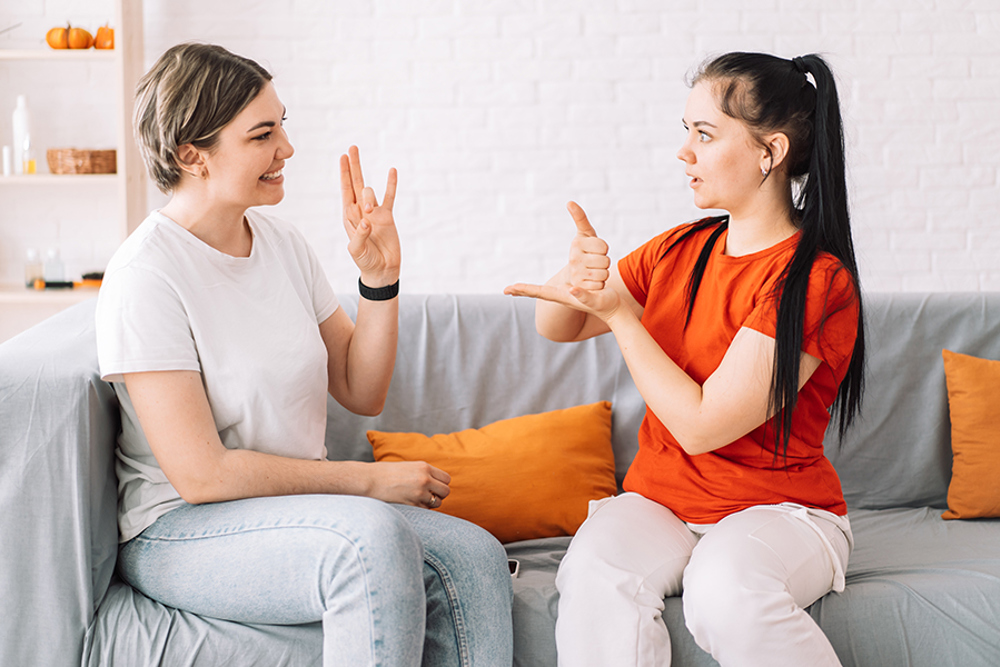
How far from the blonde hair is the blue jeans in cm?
58

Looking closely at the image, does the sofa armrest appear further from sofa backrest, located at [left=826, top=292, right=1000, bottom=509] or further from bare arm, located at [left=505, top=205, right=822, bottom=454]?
sofa backrest, located at [left=826, top=292, right=1000, bottom=509]

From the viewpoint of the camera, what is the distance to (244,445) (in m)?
1.38

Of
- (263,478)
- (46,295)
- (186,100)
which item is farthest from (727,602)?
(46,295)

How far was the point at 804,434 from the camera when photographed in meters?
1.46

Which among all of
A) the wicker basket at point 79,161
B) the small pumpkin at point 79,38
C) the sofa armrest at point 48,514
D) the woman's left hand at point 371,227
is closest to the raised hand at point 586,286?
the woman's left hand at point 371,227

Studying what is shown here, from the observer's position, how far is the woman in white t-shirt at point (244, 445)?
3.98 feet

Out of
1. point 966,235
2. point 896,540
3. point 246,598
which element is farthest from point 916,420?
point 246,598

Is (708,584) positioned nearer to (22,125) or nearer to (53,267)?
(53,267)

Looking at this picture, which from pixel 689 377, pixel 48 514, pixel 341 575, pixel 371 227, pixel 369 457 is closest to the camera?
pixel 341 575

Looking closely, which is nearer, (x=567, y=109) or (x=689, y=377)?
(x=689, y=377)

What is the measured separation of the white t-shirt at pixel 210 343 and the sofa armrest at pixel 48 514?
7cm

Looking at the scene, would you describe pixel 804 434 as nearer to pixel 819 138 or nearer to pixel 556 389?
pixel 819 138

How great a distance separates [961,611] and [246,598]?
3.94 feet

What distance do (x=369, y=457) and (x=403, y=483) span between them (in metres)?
0.53
